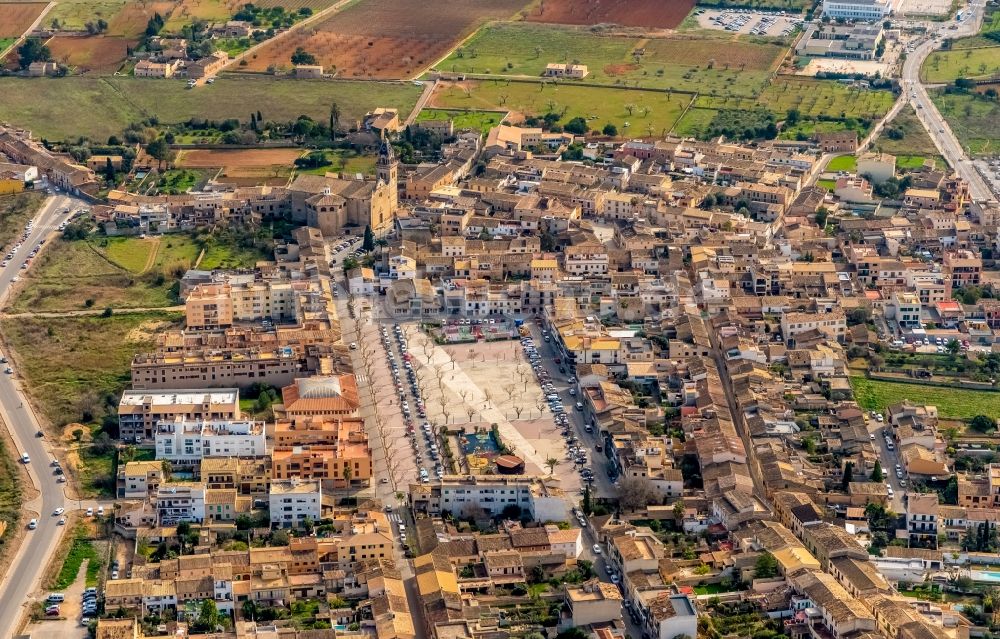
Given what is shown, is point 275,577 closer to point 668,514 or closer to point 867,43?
point 668,514

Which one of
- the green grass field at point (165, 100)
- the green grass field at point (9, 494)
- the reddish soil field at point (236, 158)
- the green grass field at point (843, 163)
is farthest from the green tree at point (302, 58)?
the green grass field at point (9, 494)

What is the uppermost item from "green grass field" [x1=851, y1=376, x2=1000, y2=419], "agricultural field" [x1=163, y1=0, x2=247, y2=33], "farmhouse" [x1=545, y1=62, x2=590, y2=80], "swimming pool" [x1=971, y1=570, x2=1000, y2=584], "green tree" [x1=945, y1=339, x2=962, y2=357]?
"agricultural field" [x1=163, y1=0, x2=247, y2=33]

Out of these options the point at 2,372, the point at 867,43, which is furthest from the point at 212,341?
the point at 867,43

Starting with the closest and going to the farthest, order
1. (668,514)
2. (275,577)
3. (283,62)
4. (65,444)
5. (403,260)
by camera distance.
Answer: (275,577) < (668,514) < (65,444) < (403,260) < (283,62)

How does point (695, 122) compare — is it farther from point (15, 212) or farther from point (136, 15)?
point (136, 15)

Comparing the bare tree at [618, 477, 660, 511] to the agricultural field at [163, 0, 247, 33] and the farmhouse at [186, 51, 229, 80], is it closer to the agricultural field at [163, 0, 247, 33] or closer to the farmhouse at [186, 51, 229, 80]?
the farmhouse at [186, 51, 229, 80]

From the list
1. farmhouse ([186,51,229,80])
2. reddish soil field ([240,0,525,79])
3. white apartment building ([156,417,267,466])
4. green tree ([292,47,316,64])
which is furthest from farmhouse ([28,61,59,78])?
white apartment building ([156,417,267,466])
